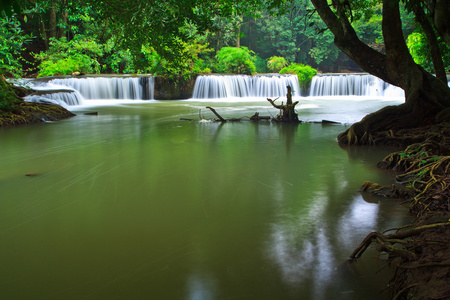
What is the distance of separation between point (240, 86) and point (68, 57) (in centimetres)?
1048

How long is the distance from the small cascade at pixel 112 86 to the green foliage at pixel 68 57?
284 cm

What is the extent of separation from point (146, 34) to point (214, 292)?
425cm

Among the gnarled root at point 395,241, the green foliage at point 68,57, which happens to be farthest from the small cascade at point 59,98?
the gnarled root at point 395,241

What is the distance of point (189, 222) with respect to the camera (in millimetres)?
3838

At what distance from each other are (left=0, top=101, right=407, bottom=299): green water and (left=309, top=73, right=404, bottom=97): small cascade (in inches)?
760

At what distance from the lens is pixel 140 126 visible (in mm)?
11453

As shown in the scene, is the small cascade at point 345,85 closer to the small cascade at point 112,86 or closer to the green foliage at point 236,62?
the green foliage at point 236,62

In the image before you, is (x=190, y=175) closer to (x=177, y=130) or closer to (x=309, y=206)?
(x=309, y=206)

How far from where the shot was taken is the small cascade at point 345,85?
25203mm

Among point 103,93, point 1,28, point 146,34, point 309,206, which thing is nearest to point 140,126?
point 1,28

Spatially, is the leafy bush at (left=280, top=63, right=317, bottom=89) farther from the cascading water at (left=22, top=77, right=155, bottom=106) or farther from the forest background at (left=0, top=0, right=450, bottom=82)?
the cascading water at (left=22, top=77, right=155, bottom=106)

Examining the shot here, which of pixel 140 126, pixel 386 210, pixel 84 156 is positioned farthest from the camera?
pixel 140 126

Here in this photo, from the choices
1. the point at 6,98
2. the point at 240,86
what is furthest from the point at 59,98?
the point at 240,86

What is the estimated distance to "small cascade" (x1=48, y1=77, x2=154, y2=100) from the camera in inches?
818
